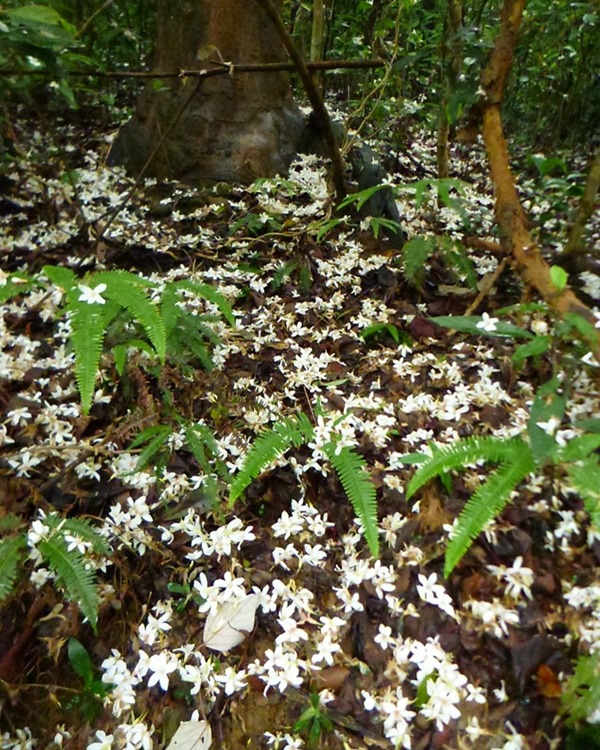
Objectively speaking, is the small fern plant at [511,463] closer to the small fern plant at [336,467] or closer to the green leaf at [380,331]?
the small fern plant at [336,467]

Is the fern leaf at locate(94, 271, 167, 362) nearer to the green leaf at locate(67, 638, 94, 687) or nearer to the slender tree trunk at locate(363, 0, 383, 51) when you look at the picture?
the green leaf at locate(67, 638, 94, 687)

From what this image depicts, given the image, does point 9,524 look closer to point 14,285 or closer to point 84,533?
point 84,533

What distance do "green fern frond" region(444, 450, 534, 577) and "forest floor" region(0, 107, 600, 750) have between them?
44cm

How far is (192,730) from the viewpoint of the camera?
2.17 m

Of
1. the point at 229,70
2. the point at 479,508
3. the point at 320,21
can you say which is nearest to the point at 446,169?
the point at 229,70

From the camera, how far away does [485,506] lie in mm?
2166

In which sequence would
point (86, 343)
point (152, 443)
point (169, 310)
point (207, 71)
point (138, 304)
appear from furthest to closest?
point (207, 71) < point (169, 310) < point (152, 443) < point (138, 304) < point (86, 343)

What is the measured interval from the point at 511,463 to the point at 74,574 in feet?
6.42

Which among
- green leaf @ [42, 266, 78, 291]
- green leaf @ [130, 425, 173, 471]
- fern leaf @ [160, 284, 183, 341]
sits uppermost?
green leaf @ [42, 266, 78, 291]

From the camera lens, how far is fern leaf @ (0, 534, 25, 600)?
212 cm

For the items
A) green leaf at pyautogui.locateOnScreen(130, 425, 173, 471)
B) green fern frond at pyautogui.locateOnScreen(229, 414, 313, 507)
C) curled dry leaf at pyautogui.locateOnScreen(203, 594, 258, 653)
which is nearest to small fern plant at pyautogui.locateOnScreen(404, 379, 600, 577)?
green fern frond at pyautogui.locateOnScreen(229, 414, 313, 507)

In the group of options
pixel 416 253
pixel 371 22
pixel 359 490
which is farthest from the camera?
pixel 371 22

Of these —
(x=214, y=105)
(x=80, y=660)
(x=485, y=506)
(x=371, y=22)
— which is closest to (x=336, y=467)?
(x=485, y=506)

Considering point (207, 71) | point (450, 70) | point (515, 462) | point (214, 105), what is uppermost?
point (450, 70)
